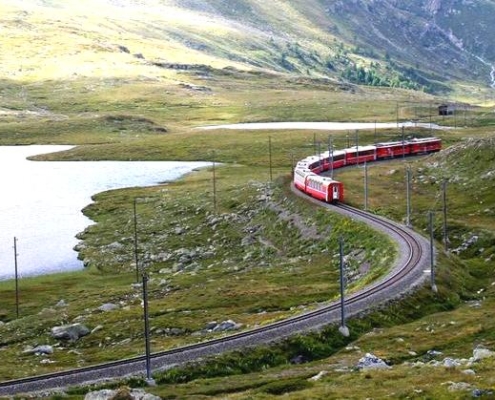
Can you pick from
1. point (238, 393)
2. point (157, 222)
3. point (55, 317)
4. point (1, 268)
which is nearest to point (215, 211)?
point (157, 222)

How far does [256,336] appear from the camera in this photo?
61.4 meters

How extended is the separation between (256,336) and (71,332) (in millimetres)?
23754

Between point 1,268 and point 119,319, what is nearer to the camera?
point 119,319

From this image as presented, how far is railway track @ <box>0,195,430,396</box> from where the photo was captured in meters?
54.6

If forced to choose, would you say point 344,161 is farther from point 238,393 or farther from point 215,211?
point 238,393

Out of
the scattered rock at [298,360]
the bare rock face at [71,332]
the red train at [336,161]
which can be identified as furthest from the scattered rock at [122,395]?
the red train at [336,161]

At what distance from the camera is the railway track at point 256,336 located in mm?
54562

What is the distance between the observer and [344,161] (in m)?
174

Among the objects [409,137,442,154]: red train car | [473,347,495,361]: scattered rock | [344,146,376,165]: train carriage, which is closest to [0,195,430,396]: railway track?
[473,347,495,361]: scattered rock

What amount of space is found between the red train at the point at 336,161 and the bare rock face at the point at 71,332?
54088 millimetres

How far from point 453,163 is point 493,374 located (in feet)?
360

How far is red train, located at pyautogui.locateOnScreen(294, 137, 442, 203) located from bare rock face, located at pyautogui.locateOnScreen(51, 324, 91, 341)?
5409cm

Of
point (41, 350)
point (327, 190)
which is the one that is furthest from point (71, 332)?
point (327, 190)

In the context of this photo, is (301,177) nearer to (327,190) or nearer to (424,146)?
(327,190)
